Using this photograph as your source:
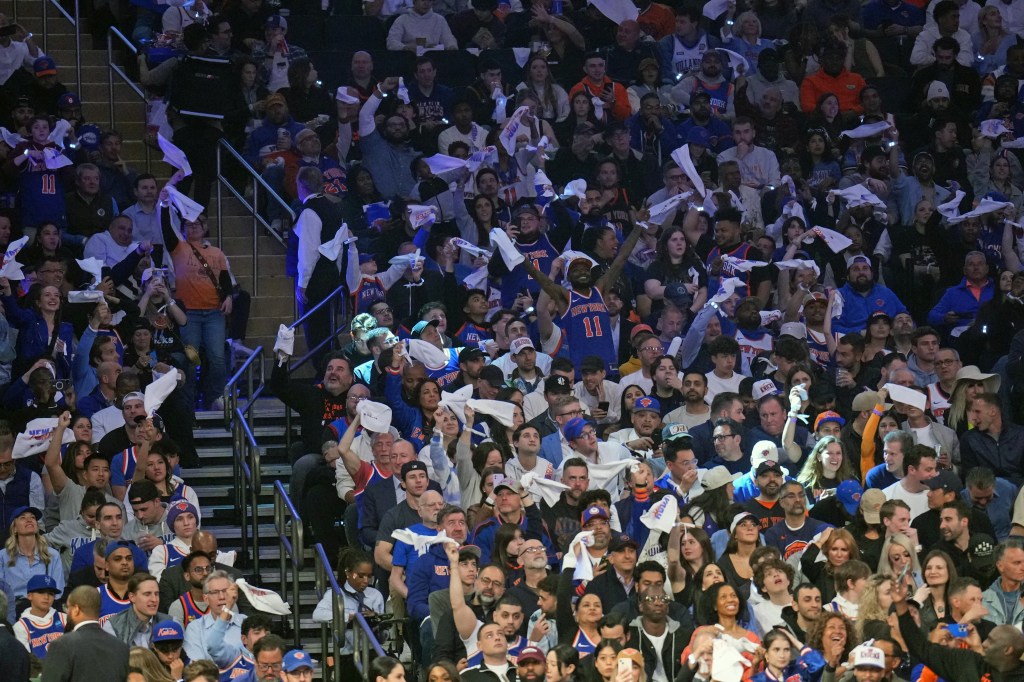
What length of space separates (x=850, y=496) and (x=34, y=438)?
5873 mm

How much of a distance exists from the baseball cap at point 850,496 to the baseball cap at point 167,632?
486cm

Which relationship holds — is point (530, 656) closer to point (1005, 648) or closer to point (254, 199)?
point (1005, 648)

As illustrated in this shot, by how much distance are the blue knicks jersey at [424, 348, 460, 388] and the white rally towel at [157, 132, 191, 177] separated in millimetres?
3400

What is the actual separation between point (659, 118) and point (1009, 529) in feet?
22.3

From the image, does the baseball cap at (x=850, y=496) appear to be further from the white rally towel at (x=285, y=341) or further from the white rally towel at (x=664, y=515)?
the white rally towel at (x=285, y=341)

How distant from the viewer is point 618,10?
20875mm

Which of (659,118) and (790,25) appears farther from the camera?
(790,25)

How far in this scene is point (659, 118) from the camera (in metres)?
19.5

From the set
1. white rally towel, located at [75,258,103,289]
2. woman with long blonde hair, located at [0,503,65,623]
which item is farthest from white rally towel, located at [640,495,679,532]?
white rally towel, located at [75,258,103,289]

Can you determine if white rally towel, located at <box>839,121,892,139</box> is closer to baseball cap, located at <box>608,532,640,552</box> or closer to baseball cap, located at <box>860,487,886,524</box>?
baseball cap, located at <box>860,487,886,524</box>

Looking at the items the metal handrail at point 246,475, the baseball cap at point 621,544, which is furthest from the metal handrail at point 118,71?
the baseball cap at point 621,544

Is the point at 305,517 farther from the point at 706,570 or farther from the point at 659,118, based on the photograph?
the point at 659,118

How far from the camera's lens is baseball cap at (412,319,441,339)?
51.9ft

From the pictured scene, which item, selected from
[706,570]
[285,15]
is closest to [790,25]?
[285,15]
